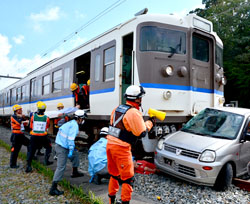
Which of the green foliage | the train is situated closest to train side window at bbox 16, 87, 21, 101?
the train

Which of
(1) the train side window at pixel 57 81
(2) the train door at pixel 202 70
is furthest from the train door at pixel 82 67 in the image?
(2) the train door at pixel 202 70

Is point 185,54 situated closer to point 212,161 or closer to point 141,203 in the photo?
point 212,161

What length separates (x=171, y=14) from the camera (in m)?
6.23

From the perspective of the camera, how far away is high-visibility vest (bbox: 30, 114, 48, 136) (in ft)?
19.5

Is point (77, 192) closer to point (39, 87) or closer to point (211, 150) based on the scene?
point (211, 150)

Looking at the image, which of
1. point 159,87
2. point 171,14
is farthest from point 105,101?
point 171,14

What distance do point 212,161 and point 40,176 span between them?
12.3 ft

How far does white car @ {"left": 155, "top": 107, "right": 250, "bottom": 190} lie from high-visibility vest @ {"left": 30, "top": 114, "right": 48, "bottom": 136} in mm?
2944

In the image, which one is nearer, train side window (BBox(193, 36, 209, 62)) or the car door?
the car door

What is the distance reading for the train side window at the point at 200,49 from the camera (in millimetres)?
6551

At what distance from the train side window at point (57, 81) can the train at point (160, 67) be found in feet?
6.58

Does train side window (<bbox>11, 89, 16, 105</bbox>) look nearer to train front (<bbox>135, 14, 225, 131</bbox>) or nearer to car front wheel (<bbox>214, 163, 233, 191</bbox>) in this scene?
train front (<bbox>135, 14, 225, 131</bbox>)

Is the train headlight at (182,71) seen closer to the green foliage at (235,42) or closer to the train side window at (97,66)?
the train side window at (97,66)

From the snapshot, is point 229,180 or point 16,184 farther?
point 16,184
